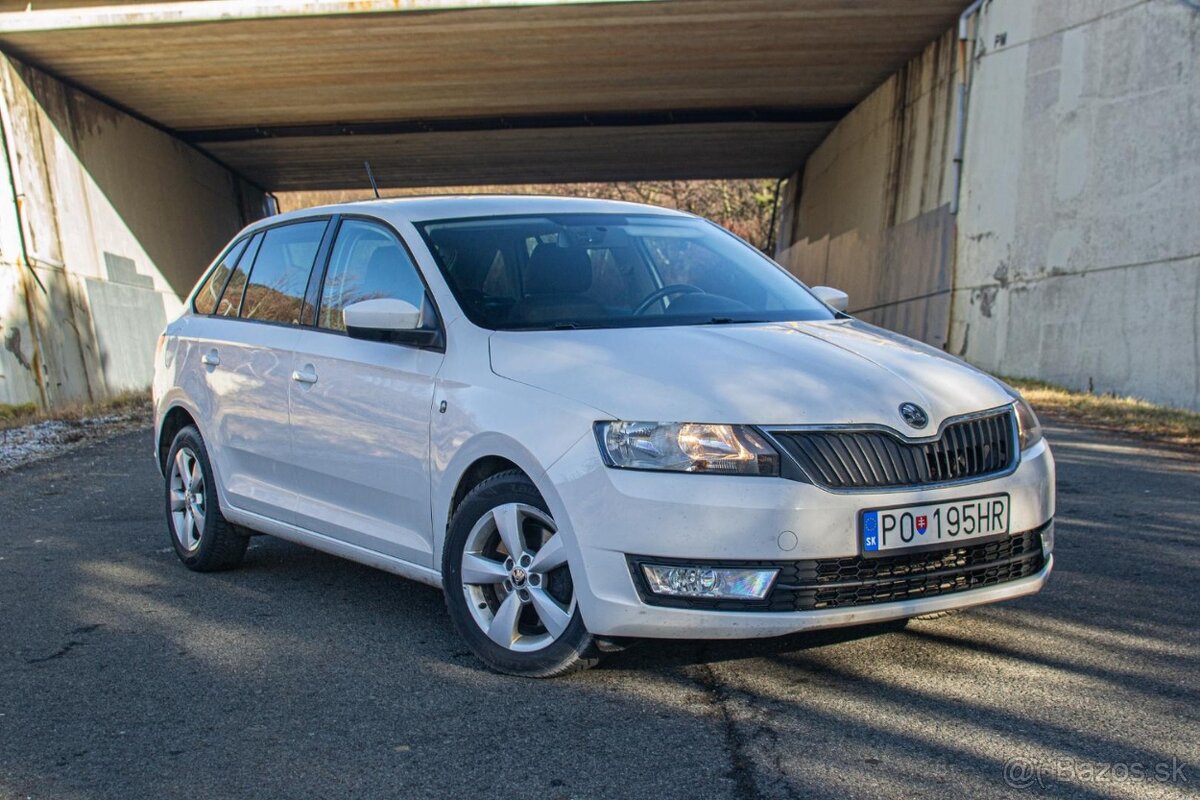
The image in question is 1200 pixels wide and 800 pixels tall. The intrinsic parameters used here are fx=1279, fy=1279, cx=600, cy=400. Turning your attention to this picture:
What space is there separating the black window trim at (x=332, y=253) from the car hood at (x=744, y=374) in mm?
298

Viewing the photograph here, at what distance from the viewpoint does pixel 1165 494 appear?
7.63 meters

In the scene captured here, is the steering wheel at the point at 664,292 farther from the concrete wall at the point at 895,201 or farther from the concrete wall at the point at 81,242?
the concrete wall at the point at 895,201

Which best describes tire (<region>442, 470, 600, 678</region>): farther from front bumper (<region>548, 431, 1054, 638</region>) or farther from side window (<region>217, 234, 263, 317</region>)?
side window (<region>217, 234, 263, 317</region>)

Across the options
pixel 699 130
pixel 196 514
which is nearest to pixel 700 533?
pixel 196 514

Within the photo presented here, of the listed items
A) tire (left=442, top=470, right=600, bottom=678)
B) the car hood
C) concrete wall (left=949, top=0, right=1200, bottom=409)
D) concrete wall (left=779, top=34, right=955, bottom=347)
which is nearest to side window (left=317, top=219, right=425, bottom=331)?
the car hood

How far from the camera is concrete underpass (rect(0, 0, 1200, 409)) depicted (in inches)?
522

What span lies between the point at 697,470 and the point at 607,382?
445 millimetres

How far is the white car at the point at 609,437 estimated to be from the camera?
3.79m

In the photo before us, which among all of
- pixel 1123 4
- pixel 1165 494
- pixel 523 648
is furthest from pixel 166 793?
pixel 1123 4

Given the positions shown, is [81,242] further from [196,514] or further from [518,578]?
[518,578]

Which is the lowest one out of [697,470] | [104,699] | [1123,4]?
[104,699]

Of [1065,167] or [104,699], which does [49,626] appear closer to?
[104,699]

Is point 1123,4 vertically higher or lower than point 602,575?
higher
